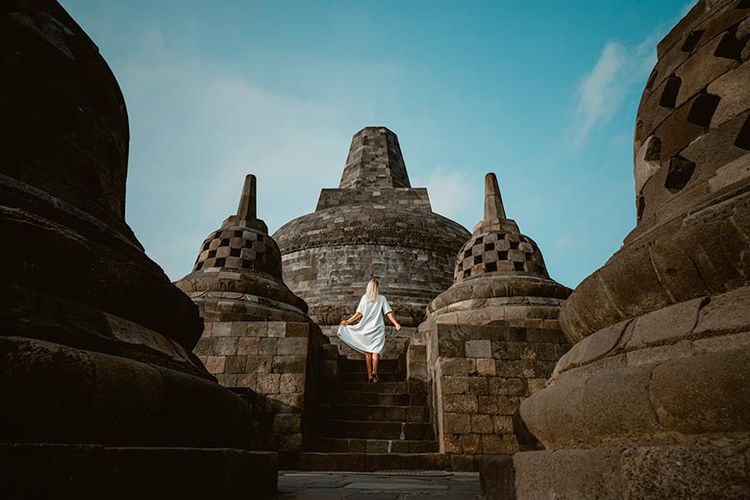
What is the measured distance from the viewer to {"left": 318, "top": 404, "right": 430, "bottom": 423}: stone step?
6539mm

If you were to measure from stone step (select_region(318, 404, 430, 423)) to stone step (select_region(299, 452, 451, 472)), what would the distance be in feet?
3.66

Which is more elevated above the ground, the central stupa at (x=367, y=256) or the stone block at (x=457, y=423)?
the central stupa at (x=367, y=256)

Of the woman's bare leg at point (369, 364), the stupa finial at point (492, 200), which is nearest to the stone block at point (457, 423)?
the woman's bare leg at point (369, 364)

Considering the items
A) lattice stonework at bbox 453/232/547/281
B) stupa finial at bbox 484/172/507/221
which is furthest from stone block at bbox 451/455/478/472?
stupa finial at bbox 484/172/507/221

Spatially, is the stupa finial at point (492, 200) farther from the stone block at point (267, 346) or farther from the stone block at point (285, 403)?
the stone block at point (285, 403)

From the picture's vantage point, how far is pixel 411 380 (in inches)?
279

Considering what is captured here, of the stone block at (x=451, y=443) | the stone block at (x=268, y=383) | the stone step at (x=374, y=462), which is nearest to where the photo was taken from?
the stone step at (x=374, y=462)

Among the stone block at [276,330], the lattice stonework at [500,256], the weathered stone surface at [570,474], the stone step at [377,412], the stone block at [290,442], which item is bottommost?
the weathered stone surface at [570,474]

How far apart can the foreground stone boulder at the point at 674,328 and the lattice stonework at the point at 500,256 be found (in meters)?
6.68

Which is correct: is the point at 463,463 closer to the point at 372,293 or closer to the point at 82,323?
the point at 372,293

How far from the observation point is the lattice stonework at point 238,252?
9.33m

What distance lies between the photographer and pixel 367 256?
16.0 m

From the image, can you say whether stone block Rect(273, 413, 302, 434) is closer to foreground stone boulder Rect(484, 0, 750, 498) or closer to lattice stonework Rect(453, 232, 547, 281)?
foreground stone boulder Rect(484, 0, 750, 498)

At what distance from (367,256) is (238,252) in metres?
7.04
